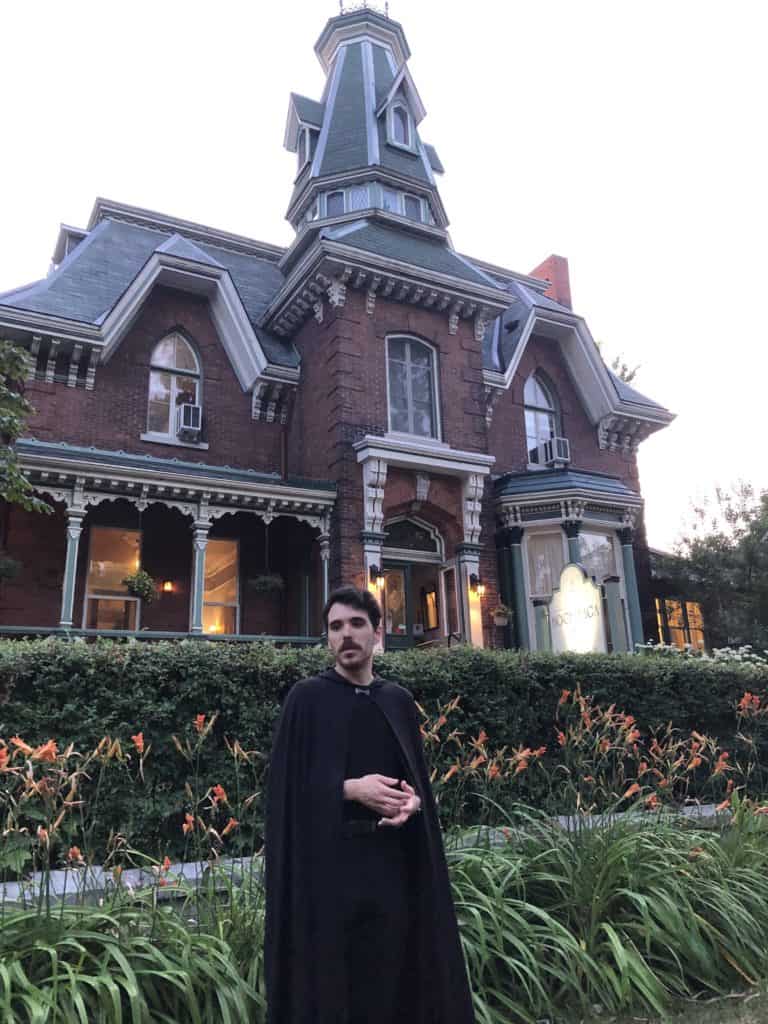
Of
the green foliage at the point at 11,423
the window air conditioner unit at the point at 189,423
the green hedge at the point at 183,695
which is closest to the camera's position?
the green hedge at the point at 183,695

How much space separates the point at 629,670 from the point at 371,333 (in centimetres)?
978

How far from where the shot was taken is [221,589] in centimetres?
1584

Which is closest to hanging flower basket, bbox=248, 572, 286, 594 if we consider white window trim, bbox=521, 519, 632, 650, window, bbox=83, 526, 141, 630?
window, bbox=83, 526, 141, 630

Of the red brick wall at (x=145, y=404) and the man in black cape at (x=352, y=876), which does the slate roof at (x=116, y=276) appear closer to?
the red brick wall at (x=145, y=404)

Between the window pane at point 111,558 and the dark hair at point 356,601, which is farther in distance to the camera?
the window pane at point 111,558

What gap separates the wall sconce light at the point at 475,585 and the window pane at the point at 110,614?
640 cm

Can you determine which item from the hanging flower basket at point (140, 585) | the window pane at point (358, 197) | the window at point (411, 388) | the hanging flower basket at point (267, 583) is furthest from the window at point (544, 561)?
the window pane at point (358, 197)

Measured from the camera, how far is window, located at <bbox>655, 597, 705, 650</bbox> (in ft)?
67.1

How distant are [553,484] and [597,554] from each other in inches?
73.4

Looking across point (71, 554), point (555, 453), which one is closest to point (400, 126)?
point (555, 453)

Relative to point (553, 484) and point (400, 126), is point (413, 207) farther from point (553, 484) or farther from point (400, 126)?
point (553, 484)

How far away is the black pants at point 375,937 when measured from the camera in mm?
2635

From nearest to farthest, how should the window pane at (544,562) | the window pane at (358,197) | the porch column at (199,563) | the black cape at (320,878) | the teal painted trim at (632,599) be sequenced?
the black cape at (320,878) < the porch column at (199,563) < the window pane at (544,562) < the teal painted trim at (632,599) < the window pane at (358,197)

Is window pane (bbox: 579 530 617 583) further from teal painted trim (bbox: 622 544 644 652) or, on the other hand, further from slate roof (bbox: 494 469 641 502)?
slate roof (bbox: 494 469 641 502)
